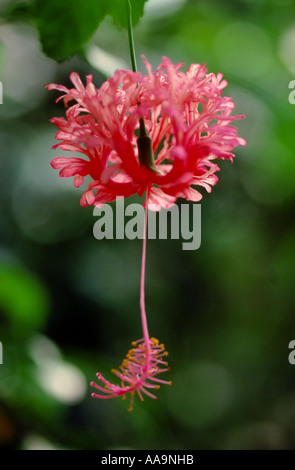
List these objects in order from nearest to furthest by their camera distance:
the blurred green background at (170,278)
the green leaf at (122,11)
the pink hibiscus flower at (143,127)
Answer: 1. the pink hibiscus flower at (143,127)
2. the green leaf at (122,11)
3. the blurred green background at (170,278)

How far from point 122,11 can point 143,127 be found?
0.24m

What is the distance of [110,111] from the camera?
2.24 feet

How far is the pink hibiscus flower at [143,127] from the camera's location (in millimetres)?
669

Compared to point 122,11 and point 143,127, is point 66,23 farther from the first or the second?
point 143,127

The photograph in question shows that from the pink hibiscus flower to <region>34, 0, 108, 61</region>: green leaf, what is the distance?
144 mm

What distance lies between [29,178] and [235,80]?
97 cm

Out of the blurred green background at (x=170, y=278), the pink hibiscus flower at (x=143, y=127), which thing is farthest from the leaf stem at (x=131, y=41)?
the blurred green background at (x=170, y=278)

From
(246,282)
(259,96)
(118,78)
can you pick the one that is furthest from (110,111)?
(246,282)

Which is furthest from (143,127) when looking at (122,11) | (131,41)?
(122,11)

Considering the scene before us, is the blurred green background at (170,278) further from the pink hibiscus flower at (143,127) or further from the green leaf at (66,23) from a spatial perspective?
the pink hibiscus flower at (143,127)

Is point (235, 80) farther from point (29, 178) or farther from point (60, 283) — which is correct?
point (60, 283)

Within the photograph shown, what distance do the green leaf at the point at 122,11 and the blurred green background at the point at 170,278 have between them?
0.11m

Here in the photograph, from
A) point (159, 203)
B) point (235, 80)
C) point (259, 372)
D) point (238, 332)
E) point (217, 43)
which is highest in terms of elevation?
point (217, 43)

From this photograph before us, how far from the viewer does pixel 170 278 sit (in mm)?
2668
